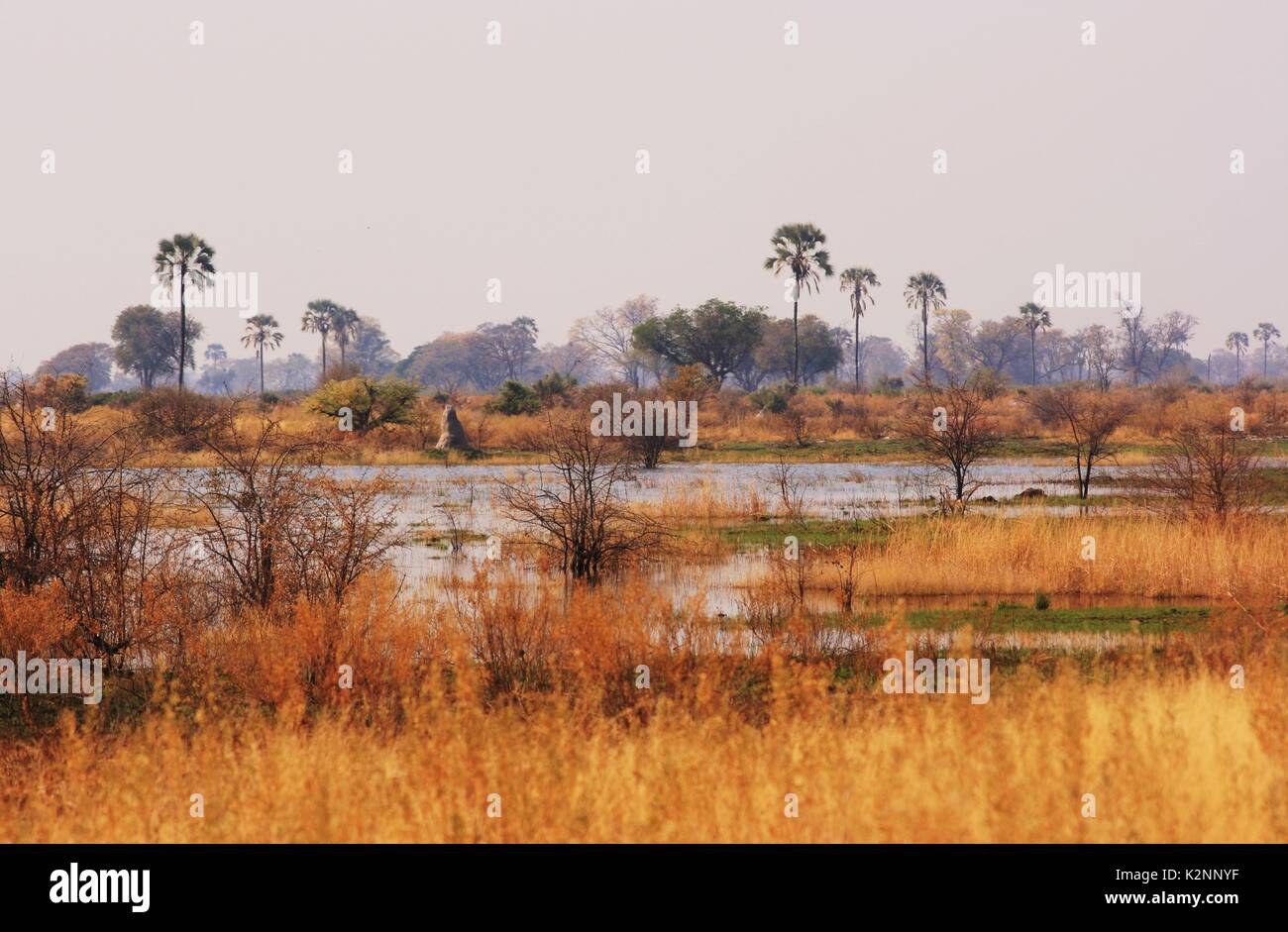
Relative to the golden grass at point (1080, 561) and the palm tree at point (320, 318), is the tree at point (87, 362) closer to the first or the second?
the palm tree at point (320, 318)

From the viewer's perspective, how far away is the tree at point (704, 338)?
100188 millimetres

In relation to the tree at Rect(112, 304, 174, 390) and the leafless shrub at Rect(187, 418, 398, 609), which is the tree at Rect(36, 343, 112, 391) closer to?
the tree at Rect(112, 304, 174, 390)

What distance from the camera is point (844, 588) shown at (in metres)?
18.0

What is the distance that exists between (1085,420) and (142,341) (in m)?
96.9

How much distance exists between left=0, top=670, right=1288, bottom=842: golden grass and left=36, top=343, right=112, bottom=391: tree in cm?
15520

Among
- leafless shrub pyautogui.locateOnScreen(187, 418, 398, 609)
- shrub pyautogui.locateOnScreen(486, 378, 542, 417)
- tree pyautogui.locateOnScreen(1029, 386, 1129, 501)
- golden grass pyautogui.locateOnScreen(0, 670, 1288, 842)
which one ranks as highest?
shrub pyautogui.locateOnScreen(486, 378, 542, 417)

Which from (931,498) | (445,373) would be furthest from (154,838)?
(445,373)

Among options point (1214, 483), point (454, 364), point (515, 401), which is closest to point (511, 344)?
point (454, 364)

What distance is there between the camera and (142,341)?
117188 millimetres

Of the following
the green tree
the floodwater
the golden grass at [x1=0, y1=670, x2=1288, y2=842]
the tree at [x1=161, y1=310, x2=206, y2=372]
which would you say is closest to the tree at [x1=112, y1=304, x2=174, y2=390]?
the tree at [x1=161, y1=310, x2=206, y2=372]

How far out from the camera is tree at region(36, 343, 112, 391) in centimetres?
15650

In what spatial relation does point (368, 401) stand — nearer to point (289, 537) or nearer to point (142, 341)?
point (289, 537)

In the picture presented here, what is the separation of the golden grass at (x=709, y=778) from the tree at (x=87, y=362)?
155204mm

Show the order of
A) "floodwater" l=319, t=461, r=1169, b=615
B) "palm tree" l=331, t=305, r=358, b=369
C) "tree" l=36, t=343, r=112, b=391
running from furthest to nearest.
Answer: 1. "tree" l=36, t=343, r=112, b=391
2. "palm tree" l=331, t=305, r=358, b=369
3. "floodwater" l=319, t=461, r=1169, b=615
